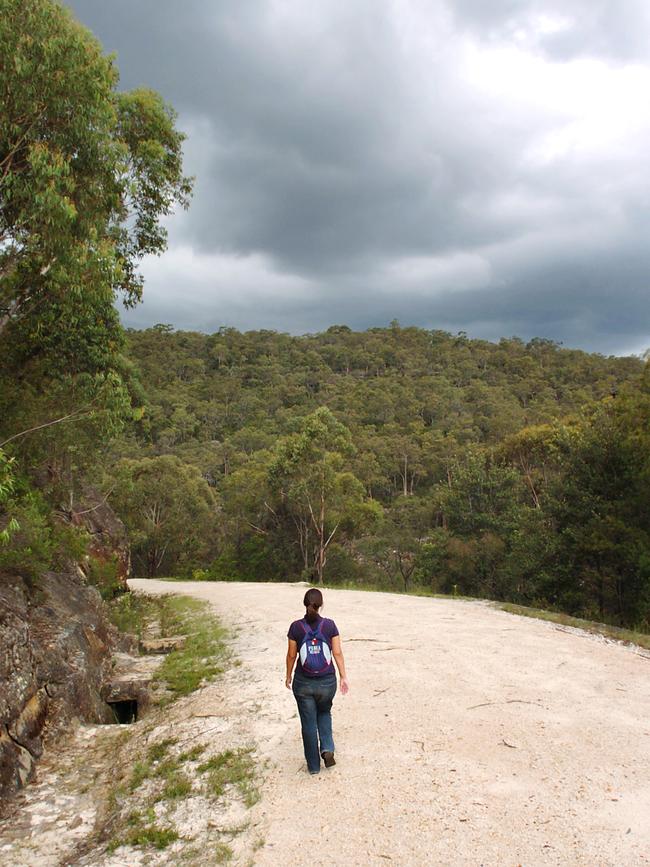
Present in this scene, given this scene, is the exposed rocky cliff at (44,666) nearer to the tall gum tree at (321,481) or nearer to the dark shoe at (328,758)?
the dark shoe at (328,758)

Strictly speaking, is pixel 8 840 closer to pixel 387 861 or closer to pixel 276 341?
pixel 387 861

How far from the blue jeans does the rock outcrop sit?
9.15 feet

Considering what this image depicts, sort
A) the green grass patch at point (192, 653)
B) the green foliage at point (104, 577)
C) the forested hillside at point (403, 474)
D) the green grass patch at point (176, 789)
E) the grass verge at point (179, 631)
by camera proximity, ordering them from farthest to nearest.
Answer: the forested hillside at point (403, 474) → the green foliage at point (104, 577) → the grass verge at point (179, 631) → the green grass patch at point (192, 653) → the green grass patch at point (176, 789)

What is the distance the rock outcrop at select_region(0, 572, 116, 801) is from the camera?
5.45 meters

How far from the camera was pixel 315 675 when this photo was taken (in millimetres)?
4633

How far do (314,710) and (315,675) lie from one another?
360mm

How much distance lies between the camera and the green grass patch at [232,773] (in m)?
4.68

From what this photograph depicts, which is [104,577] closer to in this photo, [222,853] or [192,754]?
[192,754]

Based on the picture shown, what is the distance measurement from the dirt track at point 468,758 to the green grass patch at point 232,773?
174mm

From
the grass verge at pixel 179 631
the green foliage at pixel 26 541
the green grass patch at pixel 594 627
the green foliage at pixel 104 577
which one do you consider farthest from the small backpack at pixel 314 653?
the green foliage at pixel 104 577

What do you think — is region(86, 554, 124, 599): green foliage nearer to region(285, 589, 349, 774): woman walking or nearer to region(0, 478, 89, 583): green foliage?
region(0, 478, 89, 583): green foliage

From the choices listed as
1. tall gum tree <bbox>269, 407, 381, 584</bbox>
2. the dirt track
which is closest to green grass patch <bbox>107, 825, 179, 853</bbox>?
the dirt track

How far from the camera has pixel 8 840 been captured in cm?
435

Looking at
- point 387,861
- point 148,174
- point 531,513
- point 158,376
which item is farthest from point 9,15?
point 158,376
